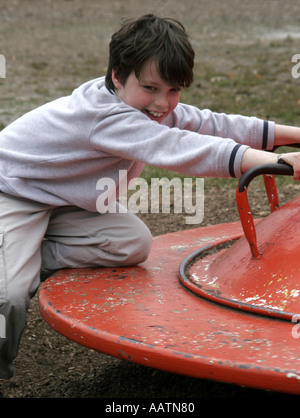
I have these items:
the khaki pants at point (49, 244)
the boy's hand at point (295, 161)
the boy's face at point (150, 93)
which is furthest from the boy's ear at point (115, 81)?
the boy's hand at point (295, 161)

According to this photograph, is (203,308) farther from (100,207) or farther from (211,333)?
(100,207)

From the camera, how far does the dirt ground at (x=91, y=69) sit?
2.30 metres

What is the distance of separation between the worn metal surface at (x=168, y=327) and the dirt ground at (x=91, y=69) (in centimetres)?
33

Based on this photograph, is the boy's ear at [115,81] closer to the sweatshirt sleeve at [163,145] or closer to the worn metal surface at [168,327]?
the sweatshirt sleeve at [163,145]

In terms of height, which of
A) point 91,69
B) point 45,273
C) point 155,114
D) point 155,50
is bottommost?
point 91,69

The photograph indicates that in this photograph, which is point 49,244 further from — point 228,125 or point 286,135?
point 286,135

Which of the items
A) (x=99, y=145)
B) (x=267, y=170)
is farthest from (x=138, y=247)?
(x=267, y=170)

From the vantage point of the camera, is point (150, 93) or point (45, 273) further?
point (45, 273)

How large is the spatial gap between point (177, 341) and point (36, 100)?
Answer: 480 cm

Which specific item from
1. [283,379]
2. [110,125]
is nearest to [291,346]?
[283,379]

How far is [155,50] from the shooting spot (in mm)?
2053

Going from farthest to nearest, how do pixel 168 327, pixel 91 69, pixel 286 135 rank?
pixel 91 69
pixel 286 135
pixel 168 327

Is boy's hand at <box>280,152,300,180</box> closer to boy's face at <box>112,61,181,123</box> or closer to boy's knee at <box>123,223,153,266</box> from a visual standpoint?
boy's face at <box>112,61,181,123</box>

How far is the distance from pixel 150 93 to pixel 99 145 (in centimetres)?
21
